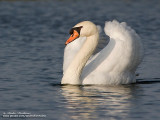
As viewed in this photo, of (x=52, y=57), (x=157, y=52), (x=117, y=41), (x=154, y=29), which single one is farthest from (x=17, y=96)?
(x=154, y=29)

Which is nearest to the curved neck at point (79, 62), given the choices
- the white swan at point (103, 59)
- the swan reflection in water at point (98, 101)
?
the white swan at point (103, 59)

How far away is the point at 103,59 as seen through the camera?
12.2 metres

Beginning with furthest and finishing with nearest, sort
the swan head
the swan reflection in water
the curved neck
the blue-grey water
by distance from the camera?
the curved neck, the swan head, the blue-grey water, the swan reflection in water

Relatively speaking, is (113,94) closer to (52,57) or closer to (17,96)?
(17,96)

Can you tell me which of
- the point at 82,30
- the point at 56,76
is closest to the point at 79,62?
the point at 82,30

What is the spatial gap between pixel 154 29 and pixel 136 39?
10.4 meters

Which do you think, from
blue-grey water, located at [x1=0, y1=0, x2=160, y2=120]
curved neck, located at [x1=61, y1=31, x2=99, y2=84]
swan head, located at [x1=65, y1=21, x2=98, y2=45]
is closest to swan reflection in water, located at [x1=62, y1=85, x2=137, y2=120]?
blue-grey water, located at [x1=0, y1=0, x2=160, y2=120]

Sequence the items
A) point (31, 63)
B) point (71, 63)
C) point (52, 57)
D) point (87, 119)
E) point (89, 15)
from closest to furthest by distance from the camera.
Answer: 1. point (87, 119)
2. point (71, 63)
3. point (31, 63)
4. point (52, 57)
5. point (89, 15)

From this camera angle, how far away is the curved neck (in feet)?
39.8

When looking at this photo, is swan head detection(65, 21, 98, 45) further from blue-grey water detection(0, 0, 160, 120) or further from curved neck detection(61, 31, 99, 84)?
blue-grey water detection(0, 0, 160, 120)

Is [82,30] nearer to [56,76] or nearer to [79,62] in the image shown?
[79,62]

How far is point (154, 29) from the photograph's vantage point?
2314 centimetres

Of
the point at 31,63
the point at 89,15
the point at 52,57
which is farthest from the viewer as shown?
the point at 89,15

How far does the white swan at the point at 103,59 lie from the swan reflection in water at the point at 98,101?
189mm
